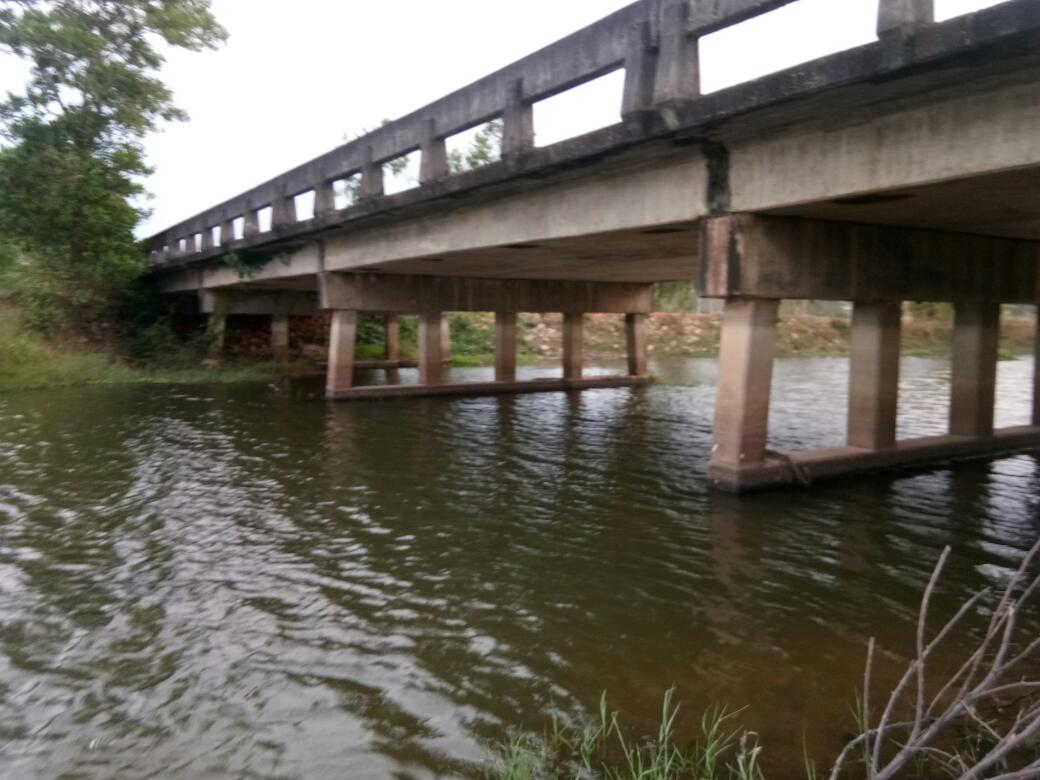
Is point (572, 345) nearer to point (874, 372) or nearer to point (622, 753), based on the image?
point (874, 372)

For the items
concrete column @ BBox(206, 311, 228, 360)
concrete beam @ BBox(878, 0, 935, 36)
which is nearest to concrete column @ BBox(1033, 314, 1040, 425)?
concrete beam @ BBox(878, 0, 935, 36)

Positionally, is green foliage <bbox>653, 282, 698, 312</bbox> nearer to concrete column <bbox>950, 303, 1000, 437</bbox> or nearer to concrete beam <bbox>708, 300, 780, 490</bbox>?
concrete column <bbox>950, 303, 1000, 437</bbox>

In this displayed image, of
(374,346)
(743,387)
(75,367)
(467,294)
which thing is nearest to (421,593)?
(743,387)

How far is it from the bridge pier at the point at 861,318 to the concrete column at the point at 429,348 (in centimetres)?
1222

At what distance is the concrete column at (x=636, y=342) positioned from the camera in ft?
83.9

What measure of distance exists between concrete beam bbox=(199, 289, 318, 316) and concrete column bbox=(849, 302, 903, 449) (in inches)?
882

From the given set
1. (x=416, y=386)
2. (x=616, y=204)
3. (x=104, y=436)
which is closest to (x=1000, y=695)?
(x=616, y=204)

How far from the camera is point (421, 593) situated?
6.80 m

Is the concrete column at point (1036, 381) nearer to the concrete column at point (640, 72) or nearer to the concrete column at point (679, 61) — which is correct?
the concrete column at point (679, 61)

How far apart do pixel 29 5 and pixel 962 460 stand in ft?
98.0

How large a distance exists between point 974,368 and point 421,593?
400 inches

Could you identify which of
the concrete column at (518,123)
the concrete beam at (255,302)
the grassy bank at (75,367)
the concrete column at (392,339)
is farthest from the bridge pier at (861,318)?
the concrete column at (392,339)

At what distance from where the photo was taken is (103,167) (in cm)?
2869

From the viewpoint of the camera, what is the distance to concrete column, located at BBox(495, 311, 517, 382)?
23359 millimetres
